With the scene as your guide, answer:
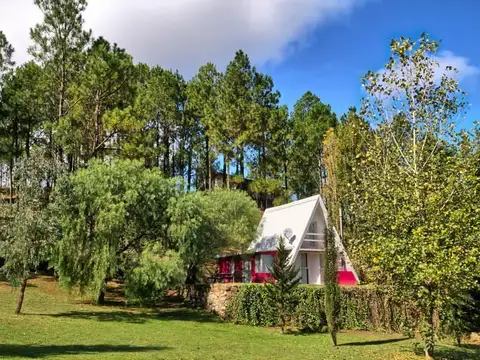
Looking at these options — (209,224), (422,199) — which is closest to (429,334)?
(422,199)

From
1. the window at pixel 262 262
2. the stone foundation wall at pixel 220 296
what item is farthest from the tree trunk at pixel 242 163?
the stone foundation wall at pixel 220 296

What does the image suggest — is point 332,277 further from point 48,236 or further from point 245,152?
point 245,152

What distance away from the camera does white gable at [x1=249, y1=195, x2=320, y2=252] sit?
3216cm

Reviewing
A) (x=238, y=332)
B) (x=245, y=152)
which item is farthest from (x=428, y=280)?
(x=245, y=152)

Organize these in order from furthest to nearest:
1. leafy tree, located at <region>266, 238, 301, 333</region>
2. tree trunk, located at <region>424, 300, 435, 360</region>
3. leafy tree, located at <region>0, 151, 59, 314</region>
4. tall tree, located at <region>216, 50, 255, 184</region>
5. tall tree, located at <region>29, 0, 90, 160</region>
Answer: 1. tall tree, located at <region>216, 50, 255, 184</region>
2. tall tree, located at <region>29, 0, 90, 160</region>
3. leafy tree, located at <region>266, 238, 301, 333</region>
4. leafy tree, located at <region>0, 151, 59, 314</region>
5. tree trunk, located at <region>424, 300, 435, 360</region>

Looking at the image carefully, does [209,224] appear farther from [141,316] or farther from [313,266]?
[313,266]

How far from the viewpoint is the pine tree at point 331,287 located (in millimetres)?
17750

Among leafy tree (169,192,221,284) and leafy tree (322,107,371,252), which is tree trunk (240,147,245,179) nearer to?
leafy tree (322,107,371,252)

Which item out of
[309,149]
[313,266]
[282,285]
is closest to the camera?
[282,285]

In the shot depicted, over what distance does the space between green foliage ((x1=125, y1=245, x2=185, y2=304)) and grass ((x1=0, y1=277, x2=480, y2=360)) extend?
3.91ft

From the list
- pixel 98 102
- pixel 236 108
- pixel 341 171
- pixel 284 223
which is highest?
pixel 236 108

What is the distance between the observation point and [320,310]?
22.8m

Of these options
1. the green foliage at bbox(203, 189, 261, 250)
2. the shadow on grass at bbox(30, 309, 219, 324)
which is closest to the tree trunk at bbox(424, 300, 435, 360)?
the shadow on grass at bbox(30, 309, 219, 324)

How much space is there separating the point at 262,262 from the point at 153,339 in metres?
18.0
